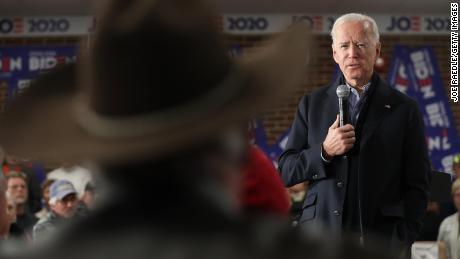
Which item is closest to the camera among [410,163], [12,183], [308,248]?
[308,248]

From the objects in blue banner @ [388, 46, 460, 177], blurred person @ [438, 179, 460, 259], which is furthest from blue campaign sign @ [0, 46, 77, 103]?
blurred person @ [438, 179, 460, 259]

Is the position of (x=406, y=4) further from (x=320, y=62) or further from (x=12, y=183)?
(x=12, y=183)

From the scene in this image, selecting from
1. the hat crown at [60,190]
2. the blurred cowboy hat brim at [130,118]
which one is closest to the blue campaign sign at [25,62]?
the hat crown at [60,190]

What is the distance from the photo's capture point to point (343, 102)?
323cm

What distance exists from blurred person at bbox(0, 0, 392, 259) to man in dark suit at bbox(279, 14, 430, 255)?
2.17 m

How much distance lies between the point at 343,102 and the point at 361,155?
0.22m

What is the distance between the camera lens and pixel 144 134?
950 millimetres

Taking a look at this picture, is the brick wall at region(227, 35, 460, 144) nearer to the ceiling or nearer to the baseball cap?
the ceiling

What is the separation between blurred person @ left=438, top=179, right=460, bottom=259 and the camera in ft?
21.6

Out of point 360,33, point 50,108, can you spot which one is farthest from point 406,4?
point 50,108

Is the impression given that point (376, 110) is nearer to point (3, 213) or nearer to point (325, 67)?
point (3, 213)

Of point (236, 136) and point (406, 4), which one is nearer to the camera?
point (236, 136)

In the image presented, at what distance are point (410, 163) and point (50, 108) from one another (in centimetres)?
236

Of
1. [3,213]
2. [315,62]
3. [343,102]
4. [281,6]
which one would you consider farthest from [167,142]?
[315,62]
